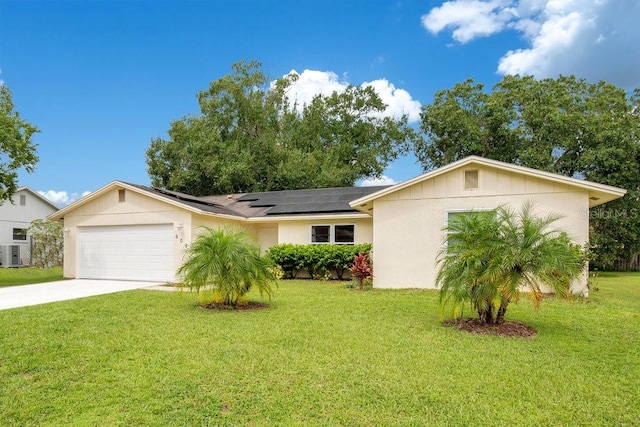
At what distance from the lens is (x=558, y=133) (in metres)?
22.4

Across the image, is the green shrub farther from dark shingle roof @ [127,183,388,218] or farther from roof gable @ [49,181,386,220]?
dark shingle roof @ [127,183,388,218]

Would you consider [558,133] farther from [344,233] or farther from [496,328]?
[496,328]

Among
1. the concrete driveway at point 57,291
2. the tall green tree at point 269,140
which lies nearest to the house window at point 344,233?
the concrete driveway at point 57,291

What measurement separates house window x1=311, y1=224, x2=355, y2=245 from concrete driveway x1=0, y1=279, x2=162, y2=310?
6.31 meters

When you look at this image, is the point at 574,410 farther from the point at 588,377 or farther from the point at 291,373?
the point at 291,373

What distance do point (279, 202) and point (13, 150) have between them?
1101cm

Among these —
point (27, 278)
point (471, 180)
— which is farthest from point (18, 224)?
point (471, 180)

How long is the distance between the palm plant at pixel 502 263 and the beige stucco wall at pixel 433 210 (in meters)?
4.39

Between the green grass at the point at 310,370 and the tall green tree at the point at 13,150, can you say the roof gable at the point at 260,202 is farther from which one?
the green grass at the point at 310,370

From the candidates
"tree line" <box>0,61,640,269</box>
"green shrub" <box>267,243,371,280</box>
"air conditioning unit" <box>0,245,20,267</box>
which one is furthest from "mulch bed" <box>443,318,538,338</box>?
"air conditioning unit" <box>0,245,20,267</box>

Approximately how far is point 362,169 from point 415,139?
522 centimetres

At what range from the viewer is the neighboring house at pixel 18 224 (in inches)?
1028

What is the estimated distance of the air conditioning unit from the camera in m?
25.8

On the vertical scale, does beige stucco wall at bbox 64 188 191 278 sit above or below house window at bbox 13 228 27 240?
above
